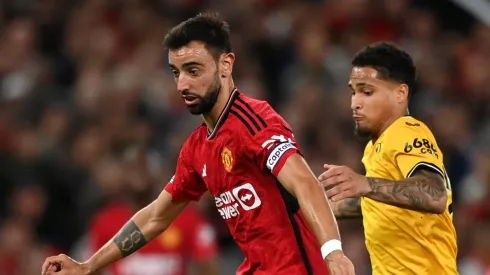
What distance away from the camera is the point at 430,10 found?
49.6 ft

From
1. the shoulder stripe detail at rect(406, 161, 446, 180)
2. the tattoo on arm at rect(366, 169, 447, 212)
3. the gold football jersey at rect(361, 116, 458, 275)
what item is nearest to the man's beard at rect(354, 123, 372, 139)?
the gold football jersey at rect(361, 116, 458, 275)

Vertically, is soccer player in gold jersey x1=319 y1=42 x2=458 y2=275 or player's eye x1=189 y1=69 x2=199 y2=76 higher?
player's eye x1=189 y1=69 x2=199 y2=76

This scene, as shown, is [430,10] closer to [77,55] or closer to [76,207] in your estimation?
Result: [77,55]

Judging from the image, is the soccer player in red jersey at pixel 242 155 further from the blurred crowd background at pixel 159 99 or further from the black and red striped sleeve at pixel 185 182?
the blurred crowd background at pixel 159 99

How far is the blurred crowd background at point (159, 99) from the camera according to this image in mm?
11656

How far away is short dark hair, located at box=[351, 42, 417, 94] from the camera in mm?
6930

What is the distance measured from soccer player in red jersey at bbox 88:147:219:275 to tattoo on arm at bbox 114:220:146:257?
10.6ft

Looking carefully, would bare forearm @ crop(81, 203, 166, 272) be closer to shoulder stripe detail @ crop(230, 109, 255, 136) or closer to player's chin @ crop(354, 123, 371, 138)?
shoulder stripe detail @ crop(230, 109, 255, 136)

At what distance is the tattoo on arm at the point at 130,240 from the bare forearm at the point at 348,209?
1124 millimetres

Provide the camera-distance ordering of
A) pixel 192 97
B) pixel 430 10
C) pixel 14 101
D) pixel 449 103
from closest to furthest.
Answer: pixel 192 97 < pixel 14 101 < pixel 449 103 < pixel 430 10

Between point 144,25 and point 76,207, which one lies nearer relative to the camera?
point 76,207

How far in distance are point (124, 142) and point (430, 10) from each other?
4.73 meters

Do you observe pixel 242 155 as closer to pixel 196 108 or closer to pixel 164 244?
pixel 196 108

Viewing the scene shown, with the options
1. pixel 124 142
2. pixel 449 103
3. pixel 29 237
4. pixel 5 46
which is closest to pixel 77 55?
pixel 5 46
